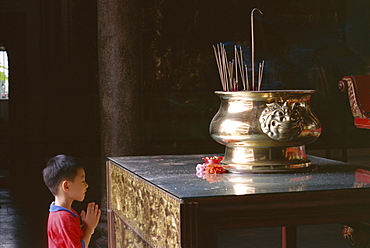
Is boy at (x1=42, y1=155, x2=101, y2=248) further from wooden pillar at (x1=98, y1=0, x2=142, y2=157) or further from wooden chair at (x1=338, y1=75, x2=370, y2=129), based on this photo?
wooden chair at (x1=338, y1=75, x2=370, y2=129)

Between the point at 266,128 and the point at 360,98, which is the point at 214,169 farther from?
the point at 360,98

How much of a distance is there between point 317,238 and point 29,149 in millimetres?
7862

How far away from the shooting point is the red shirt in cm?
232

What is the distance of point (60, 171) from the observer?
241cm

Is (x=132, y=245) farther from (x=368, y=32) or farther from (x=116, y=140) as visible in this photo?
(x=368, y=32)

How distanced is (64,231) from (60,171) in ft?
0.77

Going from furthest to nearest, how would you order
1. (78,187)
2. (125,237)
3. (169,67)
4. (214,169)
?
(169,67)
(78,187)
(125,237)
(214,169)

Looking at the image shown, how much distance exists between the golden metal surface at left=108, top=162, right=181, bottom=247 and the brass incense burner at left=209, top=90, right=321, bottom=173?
0.31m

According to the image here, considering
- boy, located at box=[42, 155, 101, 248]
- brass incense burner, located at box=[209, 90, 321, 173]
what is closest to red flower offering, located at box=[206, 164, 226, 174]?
Result: brass incense burner, located at box=[209, 90, 321, 173]

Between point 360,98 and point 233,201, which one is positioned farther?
point 360,98

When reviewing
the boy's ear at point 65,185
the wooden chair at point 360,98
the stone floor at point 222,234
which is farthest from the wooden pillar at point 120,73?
the boy's ear at point 65,185

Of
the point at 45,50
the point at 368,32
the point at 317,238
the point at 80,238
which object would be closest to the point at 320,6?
the point at 368,32

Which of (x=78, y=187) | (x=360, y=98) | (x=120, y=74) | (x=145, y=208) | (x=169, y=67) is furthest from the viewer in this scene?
(x=169, y=67)

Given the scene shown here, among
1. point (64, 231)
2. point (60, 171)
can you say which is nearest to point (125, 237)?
point (64, 231)
